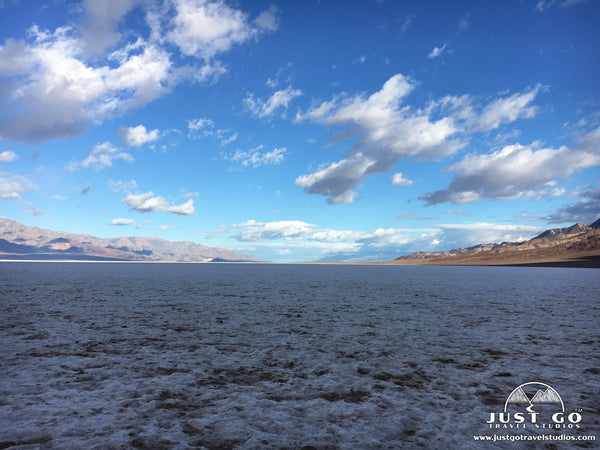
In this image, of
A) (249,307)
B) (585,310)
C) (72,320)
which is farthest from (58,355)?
(585,310)

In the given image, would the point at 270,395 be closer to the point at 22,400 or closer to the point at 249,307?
the point at 22,400

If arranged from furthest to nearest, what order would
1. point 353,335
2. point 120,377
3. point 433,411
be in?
point 353,335
point 120,377
point 433,411

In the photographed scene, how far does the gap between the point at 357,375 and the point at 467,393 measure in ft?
11.3

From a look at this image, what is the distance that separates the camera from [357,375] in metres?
11.7

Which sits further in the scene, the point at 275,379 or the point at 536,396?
the point at 275,379

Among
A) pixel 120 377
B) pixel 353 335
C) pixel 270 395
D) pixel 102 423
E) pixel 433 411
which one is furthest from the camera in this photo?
pixel 353 335

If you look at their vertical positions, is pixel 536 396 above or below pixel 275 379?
below

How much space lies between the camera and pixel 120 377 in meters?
11.3

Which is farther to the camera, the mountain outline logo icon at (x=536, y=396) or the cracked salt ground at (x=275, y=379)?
the mountain outline logo icon at (x=536, y=396)

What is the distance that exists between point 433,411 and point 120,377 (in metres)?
9.80

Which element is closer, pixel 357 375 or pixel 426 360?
pixel 357 375

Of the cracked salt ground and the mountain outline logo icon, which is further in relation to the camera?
the mountain outline logo icon

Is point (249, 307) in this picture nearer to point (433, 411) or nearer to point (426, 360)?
point (426, 360)

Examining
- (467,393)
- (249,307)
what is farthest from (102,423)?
(249,307)
